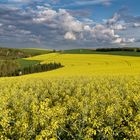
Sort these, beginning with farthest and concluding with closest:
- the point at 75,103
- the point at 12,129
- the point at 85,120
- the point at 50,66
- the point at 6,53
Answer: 1. the point at 6,53
2. the point at 50,66
3. the point at 75,103
4. the point at 85,120
5. the point at 12,129

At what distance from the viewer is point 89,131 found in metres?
12.4

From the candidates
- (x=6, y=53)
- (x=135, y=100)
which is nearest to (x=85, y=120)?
(x=135, y=100)

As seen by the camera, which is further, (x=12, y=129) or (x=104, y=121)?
(x=104, y=121)

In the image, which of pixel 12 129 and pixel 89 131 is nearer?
pixel 89 131

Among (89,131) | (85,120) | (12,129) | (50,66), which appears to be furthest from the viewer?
(50,66)

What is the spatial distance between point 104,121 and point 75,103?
3.15 meters

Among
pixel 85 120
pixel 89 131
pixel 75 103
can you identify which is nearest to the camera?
pixel 89 131

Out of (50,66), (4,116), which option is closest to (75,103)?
(4,116)

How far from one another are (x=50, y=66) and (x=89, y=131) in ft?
254

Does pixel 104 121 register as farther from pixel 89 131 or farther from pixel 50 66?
pixel 50 66

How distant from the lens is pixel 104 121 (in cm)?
1510

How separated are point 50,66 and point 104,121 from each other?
74.8m

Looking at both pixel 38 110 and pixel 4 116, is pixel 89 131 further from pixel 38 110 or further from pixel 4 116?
pixel 4 116

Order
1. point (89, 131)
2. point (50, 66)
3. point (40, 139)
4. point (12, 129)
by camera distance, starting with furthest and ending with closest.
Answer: point (50, 66)
point (12, 129)
point (89, 131)
point (40, 139)
